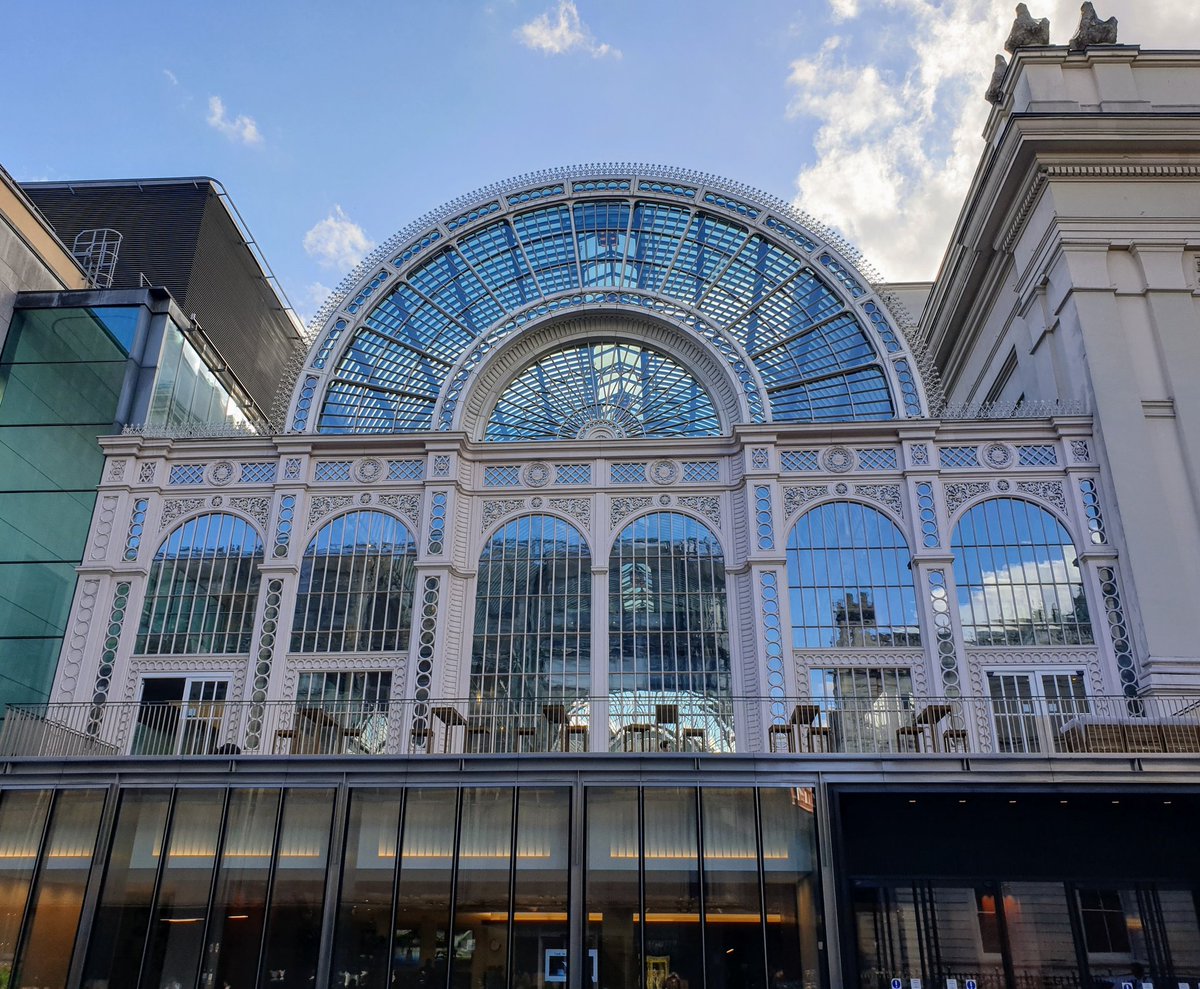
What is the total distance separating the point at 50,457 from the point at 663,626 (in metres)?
17.1

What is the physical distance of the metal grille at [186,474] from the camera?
84.4 feet

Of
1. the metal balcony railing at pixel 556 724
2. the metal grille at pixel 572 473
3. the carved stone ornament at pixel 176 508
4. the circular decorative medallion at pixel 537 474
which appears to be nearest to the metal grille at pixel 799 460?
the metal grille at pixel 572 473

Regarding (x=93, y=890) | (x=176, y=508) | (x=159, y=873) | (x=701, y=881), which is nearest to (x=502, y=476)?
(x=176, y=508)

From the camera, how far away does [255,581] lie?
24.6 metres

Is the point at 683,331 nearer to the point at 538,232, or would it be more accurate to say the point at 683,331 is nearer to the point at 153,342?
the point at 538,232

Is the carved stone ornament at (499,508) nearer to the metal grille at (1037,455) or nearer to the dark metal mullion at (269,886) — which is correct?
the dark metal mullion at (269,886)

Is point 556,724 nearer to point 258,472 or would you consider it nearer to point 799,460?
point 799,460

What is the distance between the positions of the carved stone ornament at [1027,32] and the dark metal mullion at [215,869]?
96.3 feet

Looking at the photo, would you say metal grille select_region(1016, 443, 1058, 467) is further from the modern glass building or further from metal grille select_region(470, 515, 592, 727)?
metal grille select_region(470, 515, 592, 727)

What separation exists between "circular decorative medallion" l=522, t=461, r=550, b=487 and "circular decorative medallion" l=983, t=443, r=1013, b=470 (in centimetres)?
1110

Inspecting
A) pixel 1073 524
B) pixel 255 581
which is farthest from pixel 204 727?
pixel 1073 524

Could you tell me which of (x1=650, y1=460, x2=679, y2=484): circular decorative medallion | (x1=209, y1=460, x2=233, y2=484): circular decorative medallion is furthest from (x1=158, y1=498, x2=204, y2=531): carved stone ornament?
(x1=650, y1=460, x2=679, y2=484): circular decorative medallion

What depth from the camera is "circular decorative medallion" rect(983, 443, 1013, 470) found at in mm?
24500

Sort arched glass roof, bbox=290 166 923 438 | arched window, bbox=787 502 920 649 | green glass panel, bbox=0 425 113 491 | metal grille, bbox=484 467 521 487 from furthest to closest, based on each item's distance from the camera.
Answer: arched glass roof, bbox=290 166 923 438 → green glass panel, bbox=0 425 113 491 → metal grille, bbox=484 467 521 487 → arched window, bbox=787 502 920 649
